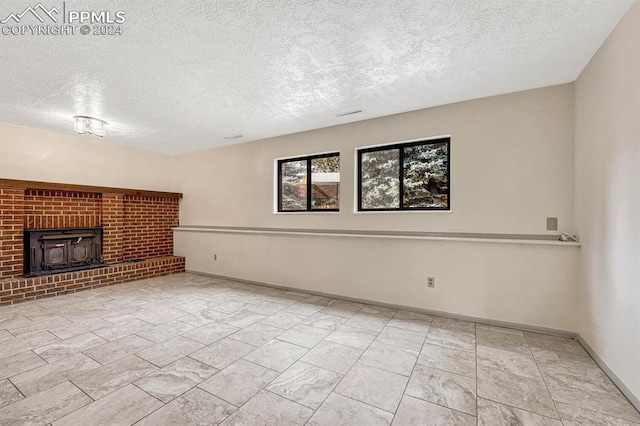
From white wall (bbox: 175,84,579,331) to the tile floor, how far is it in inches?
12.7

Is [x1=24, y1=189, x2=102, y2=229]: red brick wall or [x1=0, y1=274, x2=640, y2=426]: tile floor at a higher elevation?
[x1=24, y1=189, x2=102, y2=229]: red brick wall

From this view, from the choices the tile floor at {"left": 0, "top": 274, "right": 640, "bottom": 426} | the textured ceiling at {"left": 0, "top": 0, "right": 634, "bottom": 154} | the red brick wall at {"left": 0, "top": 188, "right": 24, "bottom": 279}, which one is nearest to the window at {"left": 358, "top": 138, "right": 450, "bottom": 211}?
the textured ceiling at {"left": 0, "top": 0, "right": 634, "bottom": 154}

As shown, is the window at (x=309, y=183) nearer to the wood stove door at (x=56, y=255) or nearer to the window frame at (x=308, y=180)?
the window frame at (x=308, y=180)

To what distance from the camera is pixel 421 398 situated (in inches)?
71.1

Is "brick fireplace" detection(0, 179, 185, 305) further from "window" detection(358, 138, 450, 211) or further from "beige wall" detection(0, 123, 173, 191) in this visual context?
"window" detection(358, 138, 450, 211)

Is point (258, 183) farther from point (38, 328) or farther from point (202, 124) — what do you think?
point (38, 328)

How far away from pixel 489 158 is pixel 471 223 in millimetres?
735

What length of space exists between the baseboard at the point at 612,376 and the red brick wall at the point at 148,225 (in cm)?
658

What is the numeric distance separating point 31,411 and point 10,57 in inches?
104

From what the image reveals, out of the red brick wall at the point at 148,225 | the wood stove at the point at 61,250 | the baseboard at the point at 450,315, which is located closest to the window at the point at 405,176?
the baseboard at the point at 450,315

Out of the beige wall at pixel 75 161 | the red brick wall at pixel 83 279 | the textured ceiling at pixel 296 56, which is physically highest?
the textured ceiling at pixel 296 56

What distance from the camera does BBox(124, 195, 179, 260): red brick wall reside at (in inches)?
210

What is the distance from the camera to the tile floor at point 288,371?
5.44 ft

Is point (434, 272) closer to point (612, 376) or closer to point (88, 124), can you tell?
point (612, 376)
